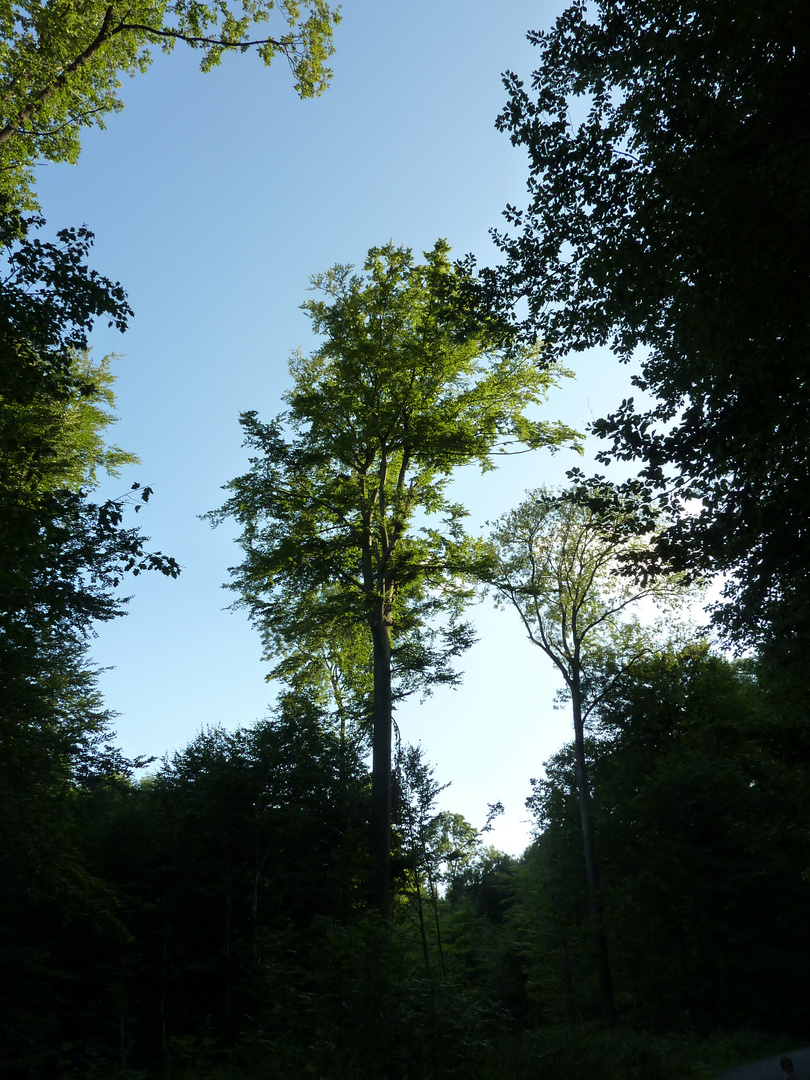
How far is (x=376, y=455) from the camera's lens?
17.6 m

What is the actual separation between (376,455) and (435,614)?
4337 mm

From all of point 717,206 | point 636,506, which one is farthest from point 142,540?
point 717,206

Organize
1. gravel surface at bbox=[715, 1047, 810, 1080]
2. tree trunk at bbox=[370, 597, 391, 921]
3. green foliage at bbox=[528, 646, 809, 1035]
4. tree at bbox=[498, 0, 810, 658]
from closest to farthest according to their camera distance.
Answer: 1. tree at bbox=[498, 0, 810, 658]
2. gravel surface at bbox=[715, 1047, 810, 1080]
3. tree trunk at bbox=[370, 597, 391, 921]
4. green foliage at bbox=[528, 646, 809, 1035]

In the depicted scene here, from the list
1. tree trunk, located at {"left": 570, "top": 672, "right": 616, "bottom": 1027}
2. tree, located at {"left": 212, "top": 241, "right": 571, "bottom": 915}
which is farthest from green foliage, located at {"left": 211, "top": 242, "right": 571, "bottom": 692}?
tree trunk, located at {"left": 570, "top": 672, "right": 616, "bottom": 1027}

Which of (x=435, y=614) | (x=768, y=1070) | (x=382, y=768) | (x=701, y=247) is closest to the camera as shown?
(x=701, y=247)

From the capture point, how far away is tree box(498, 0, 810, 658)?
19.4 feet

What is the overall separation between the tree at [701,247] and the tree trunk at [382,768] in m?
8.21

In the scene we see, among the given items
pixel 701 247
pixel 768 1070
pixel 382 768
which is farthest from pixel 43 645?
pixel 768 1070

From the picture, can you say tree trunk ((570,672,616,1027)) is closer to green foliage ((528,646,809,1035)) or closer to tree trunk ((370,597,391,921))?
green foliage ((528,646,809,1035))

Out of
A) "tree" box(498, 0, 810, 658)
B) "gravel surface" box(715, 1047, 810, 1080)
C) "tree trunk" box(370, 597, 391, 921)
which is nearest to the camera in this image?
"tree" box(498, 0, 810, 658)

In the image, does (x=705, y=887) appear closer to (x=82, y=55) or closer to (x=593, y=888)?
(x=593, y=888)

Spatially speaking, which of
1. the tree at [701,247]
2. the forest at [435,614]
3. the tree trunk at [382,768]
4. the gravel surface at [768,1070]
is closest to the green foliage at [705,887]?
the forest at [435,614]

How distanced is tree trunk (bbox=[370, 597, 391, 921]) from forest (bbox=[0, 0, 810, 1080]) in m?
0.08

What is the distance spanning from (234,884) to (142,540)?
10244mm
